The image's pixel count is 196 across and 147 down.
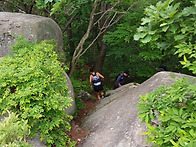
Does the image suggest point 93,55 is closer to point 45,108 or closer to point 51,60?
point 51,60

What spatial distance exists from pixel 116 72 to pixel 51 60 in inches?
273

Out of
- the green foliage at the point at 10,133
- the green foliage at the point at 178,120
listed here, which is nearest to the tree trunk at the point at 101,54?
the green foliage at the point at 178,120

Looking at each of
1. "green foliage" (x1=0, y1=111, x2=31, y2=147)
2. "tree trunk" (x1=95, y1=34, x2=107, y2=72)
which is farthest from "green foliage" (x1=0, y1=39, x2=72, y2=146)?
"tree trunk" (x1=95, y1=34, x2=107, y2=72)

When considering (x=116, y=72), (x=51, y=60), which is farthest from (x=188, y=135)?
(x=116, y=72)

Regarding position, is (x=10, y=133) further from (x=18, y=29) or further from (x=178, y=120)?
(x=18, y=29)

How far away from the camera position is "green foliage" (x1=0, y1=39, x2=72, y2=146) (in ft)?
13.1

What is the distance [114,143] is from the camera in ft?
15.9

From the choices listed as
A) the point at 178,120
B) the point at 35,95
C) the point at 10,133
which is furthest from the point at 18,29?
the point at 178,120

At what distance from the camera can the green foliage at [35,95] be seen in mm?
3998

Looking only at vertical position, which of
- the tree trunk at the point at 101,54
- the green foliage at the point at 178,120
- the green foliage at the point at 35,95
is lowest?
the tree trunk at the point at 101,54

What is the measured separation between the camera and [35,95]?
4.11 meters

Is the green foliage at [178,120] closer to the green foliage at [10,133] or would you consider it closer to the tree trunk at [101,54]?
the green foliage at [10,133]

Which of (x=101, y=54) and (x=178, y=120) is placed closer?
(x=178, y=120)

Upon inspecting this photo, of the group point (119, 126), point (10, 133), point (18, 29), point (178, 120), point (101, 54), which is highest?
point (18, 29)
